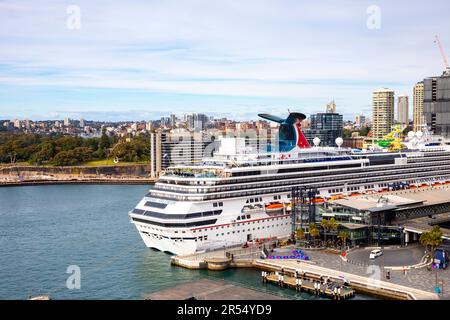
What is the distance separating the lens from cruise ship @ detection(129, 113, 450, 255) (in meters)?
19.3

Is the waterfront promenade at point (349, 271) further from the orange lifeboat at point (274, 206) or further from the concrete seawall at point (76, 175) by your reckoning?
the concrete seawall at point (76, 175)

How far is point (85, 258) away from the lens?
1975 centimetres

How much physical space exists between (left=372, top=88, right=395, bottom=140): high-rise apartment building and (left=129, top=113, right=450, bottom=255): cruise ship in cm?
6255

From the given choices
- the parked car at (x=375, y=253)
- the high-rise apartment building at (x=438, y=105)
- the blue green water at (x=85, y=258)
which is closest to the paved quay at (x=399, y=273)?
the parked car at (x=375, y=253)

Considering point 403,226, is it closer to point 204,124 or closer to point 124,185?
point 124,185

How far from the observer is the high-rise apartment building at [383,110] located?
87438 millimetres

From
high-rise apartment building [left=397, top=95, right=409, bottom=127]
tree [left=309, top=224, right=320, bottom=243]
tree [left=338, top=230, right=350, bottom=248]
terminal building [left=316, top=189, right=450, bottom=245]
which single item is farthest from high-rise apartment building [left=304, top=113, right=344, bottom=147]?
tree [left=338, top=230, right=350, bottom=248]

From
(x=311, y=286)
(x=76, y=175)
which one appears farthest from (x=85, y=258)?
(x=76, y=175)

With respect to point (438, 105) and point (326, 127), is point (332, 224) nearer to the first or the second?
point (438, 105)

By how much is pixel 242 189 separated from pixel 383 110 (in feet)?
237

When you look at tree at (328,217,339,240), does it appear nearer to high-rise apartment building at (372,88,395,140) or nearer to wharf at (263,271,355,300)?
wharf at (263,271,355,300)

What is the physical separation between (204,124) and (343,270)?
87.9 m

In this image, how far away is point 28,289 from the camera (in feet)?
52.9

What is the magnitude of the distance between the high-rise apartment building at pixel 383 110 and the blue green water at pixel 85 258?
207ft
